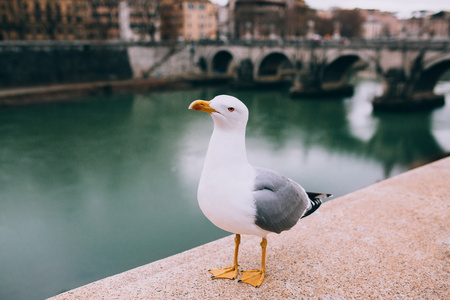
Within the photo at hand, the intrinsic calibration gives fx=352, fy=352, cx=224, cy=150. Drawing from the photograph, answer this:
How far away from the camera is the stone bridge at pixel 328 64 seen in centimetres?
1458

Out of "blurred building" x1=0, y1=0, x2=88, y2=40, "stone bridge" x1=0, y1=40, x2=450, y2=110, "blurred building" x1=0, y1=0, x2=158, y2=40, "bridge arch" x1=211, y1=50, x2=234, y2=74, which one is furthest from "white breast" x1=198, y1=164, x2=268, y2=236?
"blurred building" x1=0, y1=0, x2=88, y2=40

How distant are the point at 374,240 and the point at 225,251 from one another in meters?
1.04

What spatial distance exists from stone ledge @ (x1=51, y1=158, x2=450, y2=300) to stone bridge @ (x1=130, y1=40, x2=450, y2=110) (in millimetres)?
13194

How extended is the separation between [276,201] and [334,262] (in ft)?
2.12

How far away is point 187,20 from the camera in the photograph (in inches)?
1404

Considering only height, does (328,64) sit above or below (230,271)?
above

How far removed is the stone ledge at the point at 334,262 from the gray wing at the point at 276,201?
36cm

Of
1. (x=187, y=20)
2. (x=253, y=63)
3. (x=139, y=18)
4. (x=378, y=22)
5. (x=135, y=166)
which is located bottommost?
(x=135, y=166)

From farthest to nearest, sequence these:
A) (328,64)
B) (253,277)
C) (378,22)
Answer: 1. (378,22)
2. (328,64)
3. (253,277)

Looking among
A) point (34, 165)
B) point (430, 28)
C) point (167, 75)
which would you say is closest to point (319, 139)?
point (34, 165)

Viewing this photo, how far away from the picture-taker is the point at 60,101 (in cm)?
1700

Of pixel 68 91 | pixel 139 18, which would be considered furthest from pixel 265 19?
pixel 68 91

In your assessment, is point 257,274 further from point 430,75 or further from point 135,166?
point 430,75

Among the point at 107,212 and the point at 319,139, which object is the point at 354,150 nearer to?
the point at 319,139
